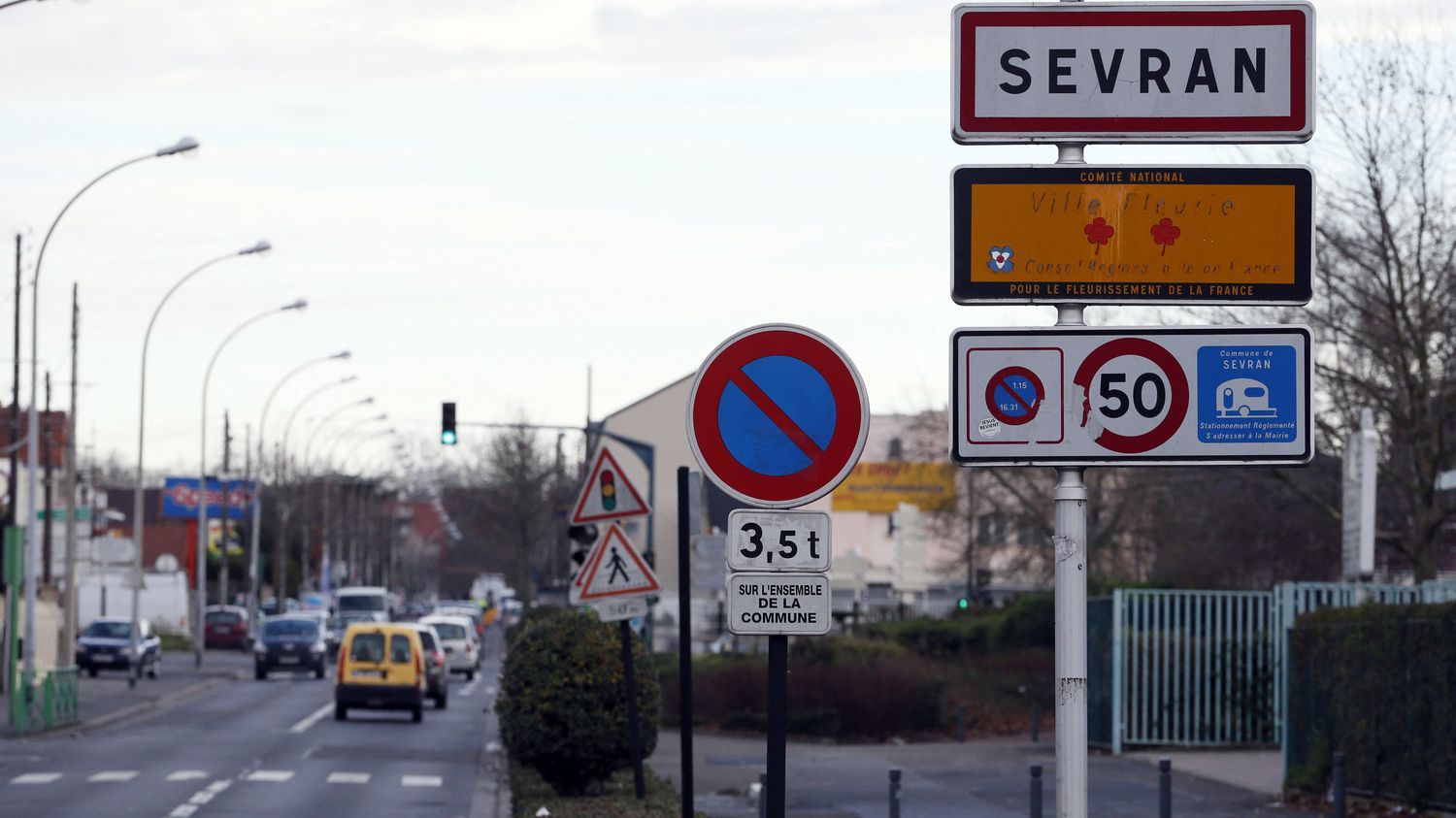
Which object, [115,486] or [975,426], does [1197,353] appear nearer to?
[975,426]

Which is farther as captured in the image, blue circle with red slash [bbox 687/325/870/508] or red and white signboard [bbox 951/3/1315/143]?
blue circle with red slash [bbox 687/325/870/508]

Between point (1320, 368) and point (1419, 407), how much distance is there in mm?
1800

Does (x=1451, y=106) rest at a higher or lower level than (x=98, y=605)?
higher

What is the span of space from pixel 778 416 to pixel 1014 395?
1239mm

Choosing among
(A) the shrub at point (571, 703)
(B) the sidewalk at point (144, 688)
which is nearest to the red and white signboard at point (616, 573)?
(A) the shrub at point (571, 703)

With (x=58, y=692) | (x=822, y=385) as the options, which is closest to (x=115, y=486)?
(x=58, y=692)

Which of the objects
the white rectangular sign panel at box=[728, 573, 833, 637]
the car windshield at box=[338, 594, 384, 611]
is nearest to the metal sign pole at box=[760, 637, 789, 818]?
the white rectangular sign panel at box=[728, 573, 833, 637]

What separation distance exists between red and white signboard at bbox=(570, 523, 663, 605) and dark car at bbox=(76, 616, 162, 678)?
39516 millimetres

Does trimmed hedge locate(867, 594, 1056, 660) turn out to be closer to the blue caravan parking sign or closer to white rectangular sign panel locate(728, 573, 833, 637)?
white rectangular sign panel locate(728, 573, 833, 637)

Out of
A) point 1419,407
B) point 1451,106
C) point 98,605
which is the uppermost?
point 1451,106

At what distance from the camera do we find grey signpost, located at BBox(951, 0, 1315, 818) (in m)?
5.87

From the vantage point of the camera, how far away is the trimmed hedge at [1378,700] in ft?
56.5

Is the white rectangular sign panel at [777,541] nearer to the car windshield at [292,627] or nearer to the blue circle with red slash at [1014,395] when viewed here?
the blue circle with red slash at [1014,395]

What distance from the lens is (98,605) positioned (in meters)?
81.9
